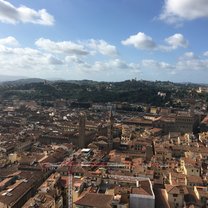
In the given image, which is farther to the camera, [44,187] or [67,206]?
[44,187]

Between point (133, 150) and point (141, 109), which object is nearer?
point (133, 150)

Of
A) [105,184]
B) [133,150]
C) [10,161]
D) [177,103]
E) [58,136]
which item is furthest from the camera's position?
[177,103]

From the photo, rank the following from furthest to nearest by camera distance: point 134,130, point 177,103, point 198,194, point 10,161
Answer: point 177,103 < point 134,130 < point 10,161 < point 198,194

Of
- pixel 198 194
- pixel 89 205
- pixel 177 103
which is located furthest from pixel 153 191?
pixel 177 103

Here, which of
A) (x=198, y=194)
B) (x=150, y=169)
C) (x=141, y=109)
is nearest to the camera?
(x=198, y=194)

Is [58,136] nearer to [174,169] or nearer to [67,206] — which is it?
[174,169]

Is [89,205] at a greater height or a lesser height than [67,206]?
greater

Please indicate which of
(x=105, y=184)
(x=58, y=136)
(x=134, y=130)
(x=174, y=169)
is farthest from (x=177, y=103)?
(x=105, y=184)

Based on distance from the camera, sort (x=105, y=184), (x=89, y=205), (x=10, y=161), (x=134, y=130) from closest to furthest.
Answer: (x=89, y=205) < (x=105, y=184) < (x=10, y=161) < (x=134, y=130)

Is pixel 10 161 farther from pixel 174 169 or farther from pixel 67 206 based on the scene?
pixel 174 169
